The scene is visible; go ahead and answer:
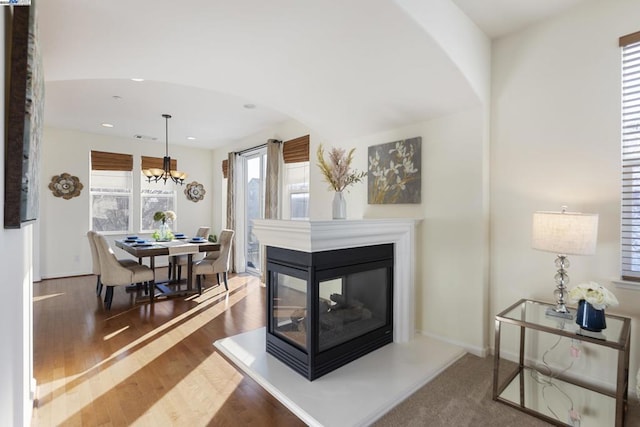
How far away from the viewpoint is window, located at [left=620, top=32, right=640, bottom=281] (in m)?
2.13

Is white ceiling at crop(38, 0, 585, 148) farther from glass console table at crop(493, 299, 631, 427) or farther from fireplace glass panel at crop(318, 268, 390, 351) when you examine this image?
glass console table at crop(493, 299, 631, 427)

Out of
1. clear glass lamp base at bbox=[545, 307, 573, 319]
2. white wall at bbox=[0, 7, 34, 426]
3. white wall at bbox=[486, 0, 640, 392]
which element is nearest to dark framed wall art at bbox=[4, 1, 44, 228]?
white wall at bbox=[0, 7, 34, 426]

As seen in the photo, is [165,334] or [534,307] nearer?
[534,307]

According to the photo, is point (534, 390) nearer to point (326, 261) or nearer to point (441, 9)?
point (326, 261)

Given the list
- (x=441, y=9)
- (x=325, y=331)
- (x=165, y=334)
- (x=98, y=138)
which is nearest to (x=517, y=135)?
(x=441, y=9)

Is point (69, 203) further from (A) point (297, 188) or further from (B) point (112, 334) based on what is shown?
(A) point (297, 188)

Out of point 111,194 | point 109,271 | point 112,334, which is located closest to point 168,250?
point 109,271

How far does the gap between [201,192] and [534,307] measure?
6.77 m

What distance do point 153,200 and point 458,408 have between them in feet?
22.2

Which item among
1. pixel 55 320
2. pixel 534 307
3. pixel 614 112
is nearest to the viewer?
pixel 614 112

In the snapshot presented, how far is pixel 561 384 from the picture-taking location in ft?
7.50

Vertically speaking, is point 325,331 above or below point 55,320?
above

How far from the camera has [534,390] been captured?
2.21m

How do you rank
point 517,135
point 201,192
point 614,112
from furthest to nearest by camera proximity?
point 201,192 → point 517,135 → point 614,112
